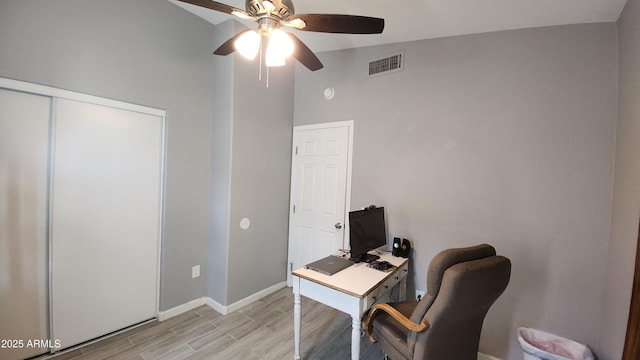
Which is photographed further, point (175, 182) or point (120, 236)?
point (175, 182)

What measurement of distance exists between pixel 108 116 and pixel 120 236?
1054mm

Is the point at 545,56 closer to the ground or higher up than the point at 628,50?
higher up

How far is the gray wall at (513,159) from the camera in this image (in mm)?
1714

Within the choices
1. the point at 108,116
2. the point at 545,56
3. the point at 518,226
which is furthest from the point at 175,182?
the point at 545,56

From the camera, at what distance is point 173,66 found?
249cm

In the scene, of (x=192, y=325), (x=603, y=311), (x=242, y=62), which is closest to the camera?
(x=603, y=311)

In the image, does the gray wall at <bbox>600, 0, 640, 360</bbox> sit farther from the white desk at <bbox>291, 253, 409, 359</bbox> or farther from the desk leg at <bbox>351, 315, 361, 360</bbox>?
the desk leg at <bbox>351, 315, 361, 360</bbox>

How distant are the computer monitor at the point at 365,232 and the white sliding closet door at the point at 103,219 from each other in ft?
6.31

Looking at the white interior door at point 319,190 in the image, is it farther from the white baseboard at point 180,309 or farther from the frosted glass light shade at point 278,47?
the frosted glass light shade at point 278,47

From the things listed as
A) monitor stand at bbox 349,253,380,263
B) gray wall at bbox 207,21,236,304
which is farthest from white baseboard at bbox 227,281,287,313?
monitor stand at bbox 349,253,380,263

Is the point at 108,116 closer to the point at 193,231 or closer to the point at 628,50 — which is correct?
the point at 193,231

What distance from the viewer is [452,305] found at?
1.32m

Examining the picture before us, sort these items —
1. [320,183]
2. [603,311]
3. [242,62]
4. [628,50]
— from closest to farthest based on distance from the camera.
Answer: [628,50] → [603,311] → [242,62] → [320,183]

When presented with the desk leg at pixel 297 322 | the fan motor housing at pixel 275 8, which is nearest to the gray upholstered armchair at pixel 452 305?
the desk leg at pixel 297 322
